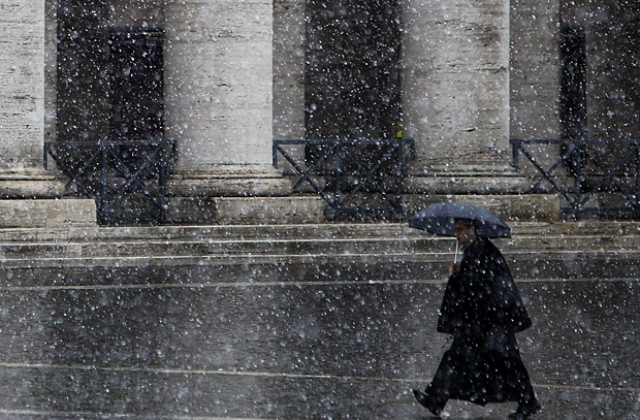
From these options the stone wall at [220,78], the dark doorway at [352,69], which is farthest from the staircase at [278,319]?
the dark doorway at [352,69]

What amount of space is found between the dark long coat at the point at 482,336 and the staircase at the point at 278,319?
391 millimetres

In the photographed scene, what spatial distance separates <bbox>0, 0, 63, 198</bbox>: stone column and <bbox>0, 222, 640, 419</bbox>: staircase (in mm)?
1023

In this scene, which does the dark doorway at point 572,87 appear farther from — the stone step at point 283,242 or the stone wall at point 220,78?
the stone wall at point 220,78

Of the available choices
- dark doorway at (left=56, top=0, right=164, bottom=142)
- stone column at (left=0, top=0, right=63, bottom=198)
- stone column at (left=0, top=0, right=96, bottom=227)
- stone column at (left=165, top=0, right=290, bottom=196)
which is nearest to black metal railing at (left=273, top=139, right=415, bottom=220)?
stone column at (left=165, top=0, right=290, bottom=196)

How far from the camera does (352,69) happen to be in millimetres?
27812

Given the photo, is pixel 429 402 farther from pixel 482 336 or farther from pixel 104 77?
pixel 104 77

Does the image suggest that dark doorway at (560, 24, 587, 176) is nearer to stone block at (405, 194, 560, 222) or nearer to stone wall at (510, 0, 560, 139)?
stone wall at (510, 0, 560, 139)

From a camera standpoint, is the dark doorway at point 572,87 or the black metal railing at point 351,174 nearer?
the black metal railing at point 351,174

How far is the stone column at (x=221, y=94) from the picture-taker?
20984mm

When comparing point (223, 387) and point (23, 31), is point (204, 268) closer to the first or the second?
point (23, 31)

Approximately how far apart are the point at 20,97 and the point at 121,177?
6793 millimetres

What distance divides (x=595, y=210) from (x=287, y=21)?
6.23 metres

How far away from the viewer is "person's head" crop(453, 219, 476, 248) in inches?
366

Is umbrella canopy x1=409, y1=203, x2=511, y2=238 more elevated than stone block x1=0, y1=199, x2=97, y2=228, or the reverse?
umbrella canopy x1=409, y1=203, x2=511, y2=238
